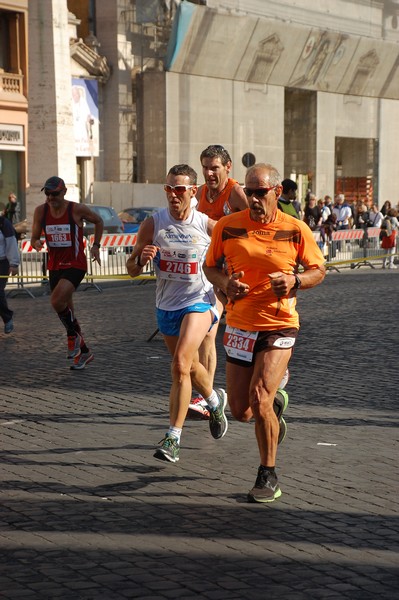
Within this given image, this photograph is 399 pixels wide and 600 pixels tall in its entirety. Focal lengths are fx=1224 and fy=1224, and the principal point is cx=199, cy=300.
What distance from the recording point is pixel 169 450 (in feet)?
23.2

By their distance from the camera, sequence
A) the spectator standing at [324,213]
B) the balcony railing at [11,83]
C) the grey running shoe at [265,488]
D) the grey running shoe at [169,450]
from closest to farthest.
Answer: the grey running shoe at [265,488] < the grey running shoe at [169,450] < the spectator standing at [324,213] < the balcony railing at [11,83]

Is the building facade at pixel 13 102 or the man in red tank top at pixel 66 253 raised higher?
the building facade at pixel 13 102

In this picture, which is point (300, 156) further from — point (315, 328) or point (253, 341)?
point (253, 341)

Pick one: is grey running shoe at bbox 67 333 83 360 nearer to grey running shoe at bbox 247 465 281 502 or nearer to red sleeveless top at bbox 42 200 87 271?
red sleeveless top at bbox 42 200 87 271

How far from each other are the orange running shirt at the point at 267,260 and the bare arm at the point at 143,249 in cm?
96

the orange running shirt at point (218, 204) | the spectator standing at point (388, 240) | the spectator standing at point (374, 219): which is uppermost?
the orange running shirt at point (218, 204)

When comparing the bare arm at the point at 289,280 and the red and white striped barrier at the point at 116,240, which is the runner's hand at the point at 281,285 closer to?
the bare arm at the point at 289,280

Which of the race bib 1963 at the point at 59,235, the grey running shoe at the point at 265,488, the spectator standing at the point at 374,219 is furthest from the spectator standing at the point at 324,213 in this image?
the grey running shoe at the point at 265,488

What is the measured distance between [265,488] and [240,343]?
2.61ft

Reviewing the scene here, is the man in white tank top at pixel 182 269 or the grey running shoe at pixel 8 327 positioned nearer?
the man in white tank top at pixel 182 269

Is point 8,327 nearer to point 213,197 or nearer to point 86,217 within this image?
point 86,217

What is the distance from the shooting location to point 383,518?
596 cm

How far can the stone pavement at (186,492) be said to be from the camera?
502 cm

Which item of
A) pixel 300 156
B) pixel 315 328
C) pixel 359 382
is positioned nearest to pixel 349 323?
pixel 315 328
